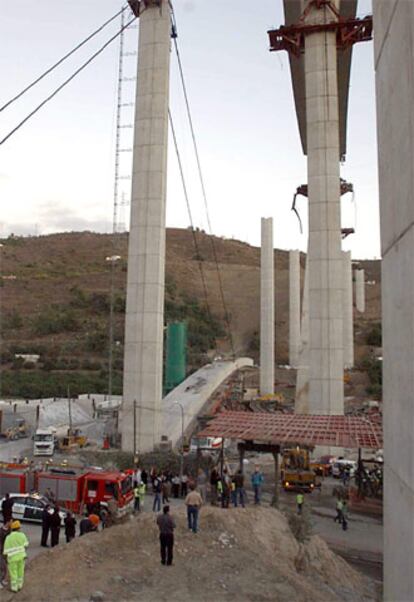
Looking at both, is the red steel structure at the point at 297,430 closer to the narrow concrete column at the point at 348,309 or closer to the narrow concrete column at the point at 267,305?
the narrow concrete column at the point at 267,305

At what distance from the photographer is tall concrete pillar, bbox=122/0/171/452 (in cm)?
2786

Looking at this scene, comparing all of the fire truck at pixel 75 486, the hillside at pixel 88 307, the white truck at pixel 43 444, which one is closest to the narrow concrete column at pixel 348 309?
the hillside at pixel 88 307

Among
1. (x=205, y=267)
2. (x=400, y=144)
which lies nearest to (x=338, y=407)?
(x=400, y=144)

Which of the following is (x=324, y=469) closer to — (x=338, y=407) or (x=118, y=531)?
(x=338, y=407)

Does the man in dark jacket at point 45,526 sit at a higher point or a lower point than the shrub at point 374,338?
lower

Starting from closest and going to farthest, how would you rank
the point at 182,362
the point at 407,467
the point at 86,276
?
1. the point at 407,467
2. the point at 182,362
3. the point at 86,276

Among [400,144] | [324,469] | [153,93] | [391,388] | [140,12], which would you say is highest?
[140,12]

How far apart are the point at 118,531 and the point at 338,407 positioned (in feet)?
61.2

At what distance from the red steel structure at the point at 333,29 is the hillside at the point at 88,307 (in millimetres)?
22571

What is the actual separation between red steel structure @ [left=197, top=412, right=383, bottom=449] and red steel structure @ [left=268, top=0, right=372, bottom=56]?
20.3 metres

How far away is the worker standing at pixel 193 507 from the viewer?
1212 centimetres

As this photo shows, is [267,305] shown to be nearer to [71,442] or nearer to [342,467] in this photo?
[71,442]

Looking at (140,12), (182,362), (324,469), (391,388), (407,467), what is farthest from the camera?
(182,362)

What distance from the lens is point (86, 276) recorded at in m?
101
